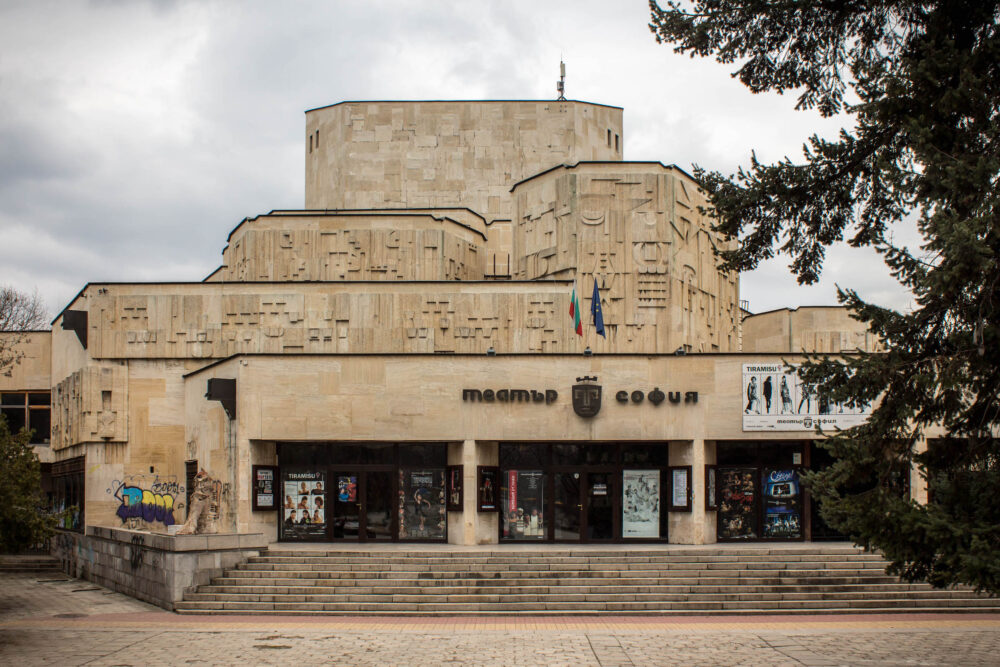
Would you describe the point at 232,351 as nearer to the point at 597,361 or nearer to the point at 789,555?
the point at 597,361


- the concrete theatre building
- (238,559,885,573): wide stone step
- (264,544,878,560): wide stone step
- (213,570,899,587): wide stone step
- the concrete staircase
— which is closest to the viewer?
the concrete staircase

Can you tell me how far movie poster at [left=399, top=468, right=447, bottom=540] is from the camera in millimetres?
25734

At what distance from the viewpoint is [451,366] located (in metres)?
25.1

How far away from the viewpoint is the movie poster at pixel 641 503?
83.9 feet

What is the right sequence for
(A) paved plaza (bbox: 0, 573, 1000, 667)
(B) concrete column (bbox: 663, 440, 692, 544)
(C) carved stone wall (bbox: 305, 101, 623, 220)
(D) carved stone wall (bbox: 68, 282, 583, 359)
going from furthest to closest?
(C) carved stone wall (bbox: 305, 101, 623, 220), (D) carved stone wall (bbox: 68, 282, 583, 359), (B) concrete column (bbox: 663, 440, 692, 544), (A) paved plaza (bbox: 0, 573, 1000, 667)

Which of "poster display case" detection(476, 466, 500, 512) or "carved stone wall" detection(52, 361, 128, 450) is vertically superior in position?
"carved stone wall" detection(52, 361, 128, 450)

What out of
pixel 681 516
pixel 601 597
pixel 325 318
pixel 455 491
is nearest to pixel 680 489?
pixel 681 516

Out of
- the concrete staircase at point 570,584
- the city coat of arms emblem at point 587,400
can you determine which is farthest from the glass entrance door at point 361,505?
the city coat of arms emblem at point 587,400

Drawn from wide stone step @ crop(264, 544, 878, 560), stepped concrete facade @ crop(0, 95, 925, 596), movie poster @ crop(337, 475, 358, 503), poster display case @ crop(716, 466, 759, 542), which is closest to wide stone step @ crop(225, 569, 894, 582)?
wide stone step @ crop(264, 544, 878, 560)

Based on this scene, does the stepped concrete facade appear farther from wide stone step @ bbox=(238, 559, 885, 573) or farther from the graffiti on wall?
wide stone step @ bbox=(238, 559, 885, 573)

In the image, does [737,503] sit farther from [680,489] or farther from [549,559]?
[549,559]

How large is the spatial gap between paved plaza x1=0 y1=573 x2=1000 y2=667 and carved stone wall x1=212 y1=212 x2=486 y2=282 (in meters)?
15.3

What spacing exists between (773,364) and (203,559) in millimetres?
14681

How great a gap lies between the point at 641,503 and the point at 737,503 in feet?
8.25
